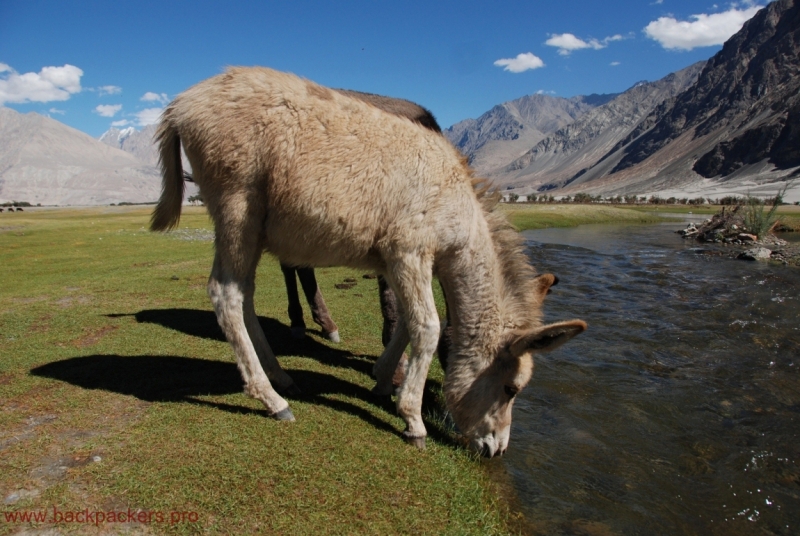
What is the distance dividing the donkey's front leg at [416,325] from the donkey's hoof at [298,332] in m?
3.98

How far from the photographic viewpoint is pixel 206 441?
4996mm

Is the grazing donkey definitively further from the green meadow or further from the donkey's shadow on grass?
the donkey's shadow on grass

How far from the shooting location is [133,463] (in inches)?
177

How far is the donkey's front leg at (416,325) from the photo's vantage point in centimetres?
543

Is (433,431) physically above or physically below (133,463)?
below

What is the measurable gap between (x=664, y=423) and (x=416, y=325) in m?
4.16

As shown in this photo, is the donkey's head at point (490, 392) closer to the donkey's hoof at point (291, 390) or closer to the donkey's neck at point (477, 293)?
the donkey's neck at point (477, 293)

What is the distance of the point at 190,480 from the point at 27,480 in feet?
4.31

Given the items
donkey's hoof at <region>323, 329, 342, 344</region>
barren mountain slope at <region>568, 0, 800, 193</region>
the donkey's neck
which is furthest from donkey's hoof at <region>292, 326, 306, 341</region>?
barren mountain slope at <region>568, 0, 800, 193</region>

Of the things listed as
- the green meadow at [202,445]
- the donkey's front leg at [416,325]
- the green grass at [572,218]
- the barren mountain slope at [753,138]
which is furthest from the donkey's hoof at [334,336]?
the barren mountain slope at [753,138]

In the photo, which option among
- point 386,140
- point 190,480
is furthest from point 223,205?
point 190,480

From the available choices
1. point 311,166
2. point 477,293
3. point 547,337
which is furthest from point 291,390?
point 547,337

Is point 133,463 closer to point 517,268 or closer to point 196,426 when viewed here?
point 196,426

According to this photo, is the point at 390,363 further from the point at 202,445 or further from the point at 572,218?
the point at 572,218
